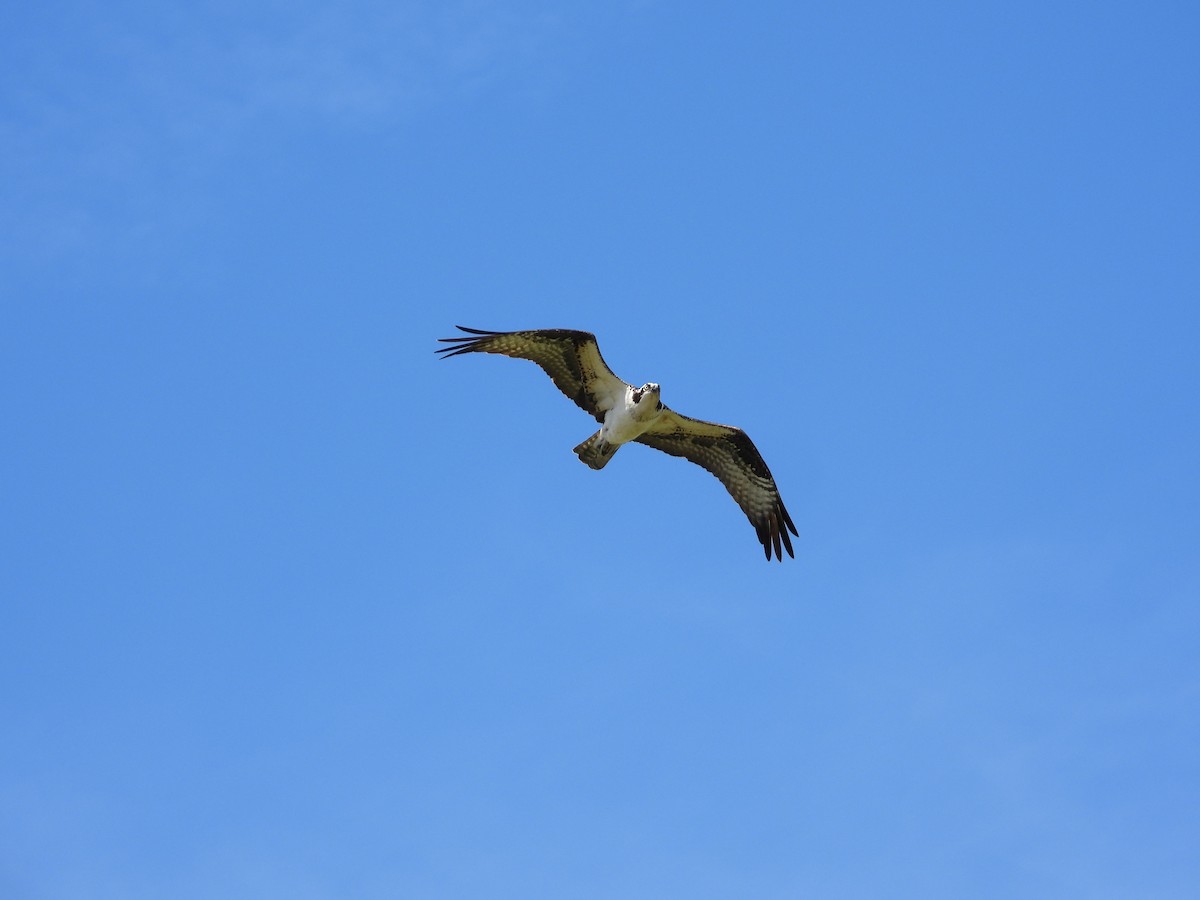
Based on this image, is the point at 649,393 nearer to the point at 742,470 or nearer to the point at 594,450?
the point at 594,450

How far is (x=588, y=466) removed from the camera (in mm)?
21016

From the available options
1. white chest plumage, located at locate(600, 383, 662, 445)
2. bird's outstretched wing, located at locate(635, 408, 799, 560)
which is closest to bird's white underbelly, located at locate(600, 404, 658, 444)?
white chest plumage, located at locate(600, 383, 662, 445)

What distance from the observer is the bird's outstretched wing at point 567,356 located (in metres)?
20.5

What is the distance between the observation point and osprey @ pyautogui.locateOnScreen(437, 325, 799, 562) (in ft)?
67.4

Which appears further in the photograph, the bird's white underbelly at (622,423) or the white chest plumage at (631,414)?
the bird's white underbelly at (622,423)

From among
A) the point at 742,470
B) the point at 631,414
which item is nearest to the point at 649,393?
the point at 631,414

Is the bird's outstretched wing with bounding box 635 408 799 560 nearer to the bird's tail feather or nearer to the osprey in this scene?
the osprey

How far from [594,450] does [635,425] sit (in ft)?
2.17

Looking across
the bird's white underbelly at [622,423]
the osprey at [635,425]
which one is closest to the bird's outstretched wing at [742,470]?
the osprey at [635,425]

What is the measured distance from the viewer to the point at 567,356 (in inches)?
824

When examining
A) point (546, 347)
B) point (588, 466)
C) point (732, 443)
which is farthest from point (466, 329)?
point (732, 443)

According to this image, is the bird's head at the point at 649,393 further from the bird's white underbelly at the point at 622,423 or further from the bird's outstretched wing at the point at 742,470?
the bird's outstretched wing at the point at 742,470

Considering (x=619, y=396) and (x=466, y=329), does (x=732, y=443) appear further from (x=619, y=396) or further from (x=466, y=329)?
(x=466, y=329)

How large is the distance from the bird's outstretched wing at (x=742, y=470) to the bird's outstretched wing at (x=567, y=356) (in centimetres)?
134
